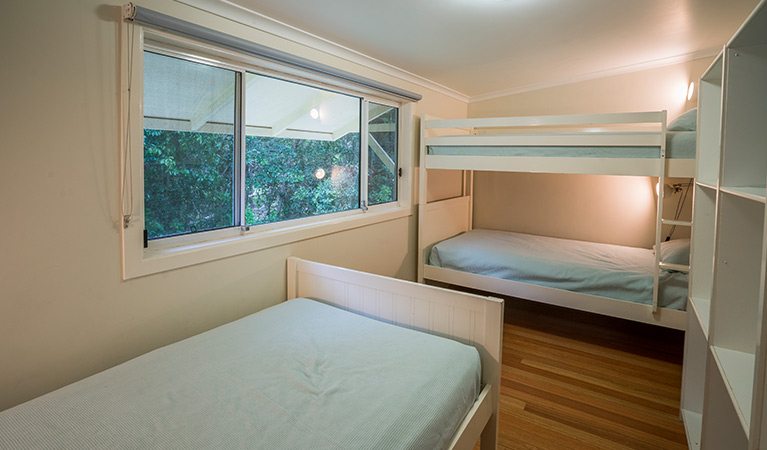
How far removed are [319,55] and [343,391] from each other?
1926mm

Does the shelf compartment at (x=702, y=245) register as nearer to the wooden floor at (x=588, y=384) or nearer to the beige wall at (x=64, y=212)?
the wooden floor at (x=588, y=384)

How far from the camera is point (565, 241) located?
398 centimetres

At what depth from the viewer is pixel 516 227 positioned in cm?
457

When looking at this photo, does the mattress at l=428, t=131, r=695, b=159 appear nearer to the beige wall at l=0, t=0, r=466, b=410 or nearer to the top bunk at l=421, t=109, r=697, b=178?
the top bunk at l=421, t=109, r=697, b=178

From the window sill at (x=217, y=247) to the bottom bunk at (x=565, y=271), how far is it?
1020 millimetres

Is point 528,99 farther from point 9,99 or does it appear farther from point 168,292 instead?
point 9,99

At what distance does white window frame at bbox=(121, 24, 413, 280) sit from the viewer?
162cm

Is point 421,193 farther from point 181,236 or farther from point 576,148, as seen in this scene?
point 181,236

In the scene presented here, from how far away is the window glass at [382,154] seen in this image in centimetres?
330

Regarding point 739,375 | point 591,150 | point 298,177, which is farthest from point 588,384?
point 298,177

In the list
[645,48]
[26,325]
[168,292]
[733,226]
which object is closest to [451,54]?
[645,48]

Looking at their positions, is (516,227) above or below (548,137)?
below

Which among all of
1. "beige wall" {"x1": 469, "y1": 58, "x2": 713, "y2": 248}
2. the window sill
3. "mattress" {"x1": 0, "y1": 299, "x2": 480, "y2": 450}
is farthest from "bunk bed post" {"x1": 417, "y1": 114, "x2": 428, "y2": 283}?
"mattress" {"x1": 0, "y1": 299, "x2": 480, "y2": 450}

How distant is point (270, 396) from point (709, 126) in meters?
2.21
